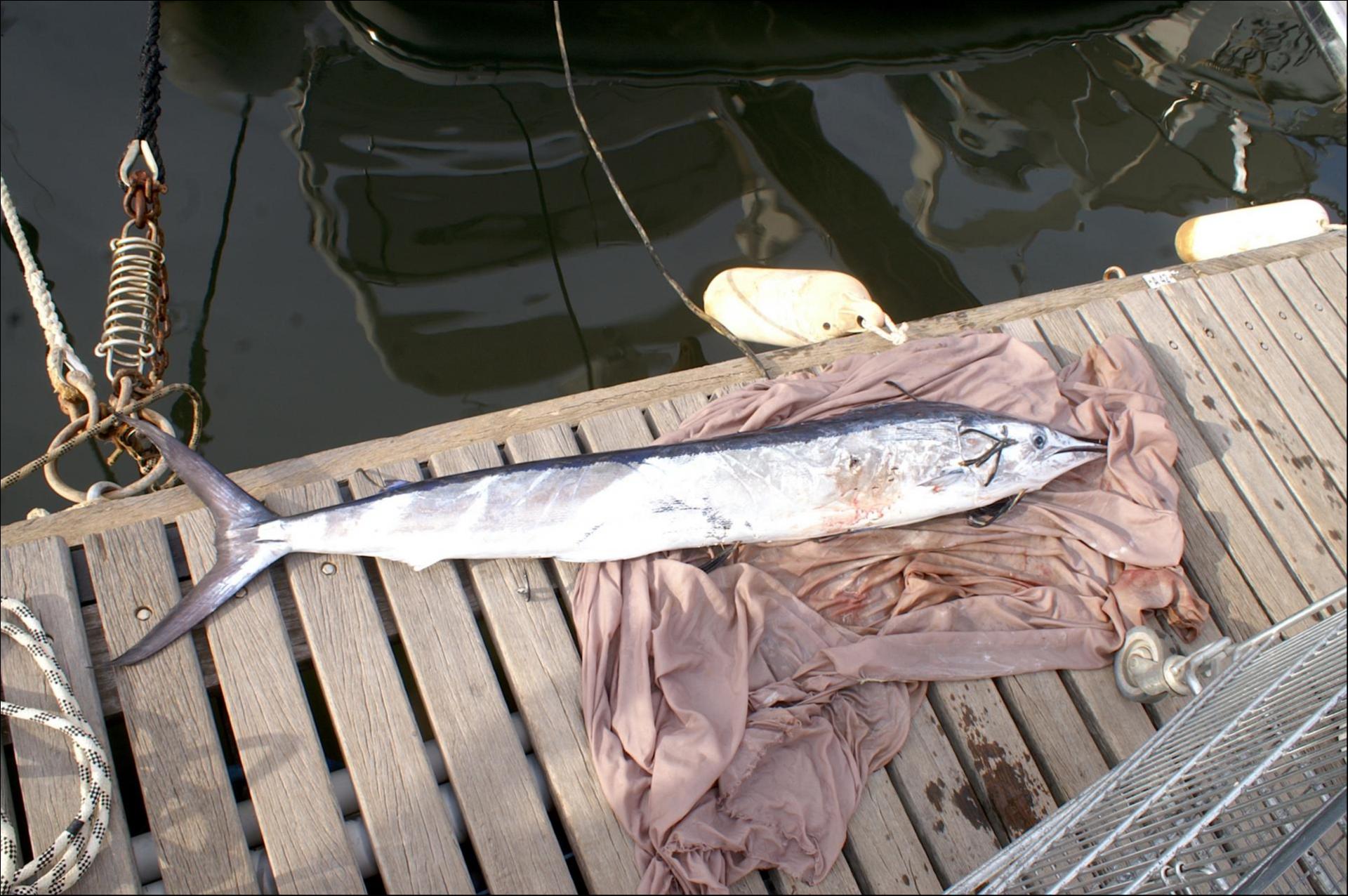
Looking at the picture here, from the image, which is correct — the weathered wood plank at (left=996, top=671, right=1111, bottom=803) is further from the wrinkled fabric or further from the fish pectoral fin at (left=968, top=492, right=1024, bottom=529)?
the fish pectoral fin at (left=968, top=492, right=1024, bottom=529)

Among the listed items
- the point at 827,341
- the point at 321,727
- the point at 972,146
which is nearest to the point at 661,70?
the point at 972,146

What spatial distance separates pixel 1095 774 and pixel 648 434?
74.0 inches

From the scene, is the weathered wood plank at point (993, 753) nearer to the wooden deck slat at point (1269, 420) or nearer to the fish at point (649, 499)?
the fish at point (649, 499)

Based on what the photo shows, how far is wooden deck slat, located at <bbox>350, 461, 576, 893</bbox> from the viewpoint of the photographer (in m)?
2.19

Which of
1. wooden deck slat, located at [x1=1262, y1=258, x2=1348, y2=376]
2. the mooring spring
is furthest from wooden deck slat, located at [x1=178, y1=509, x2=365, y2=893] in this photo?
wooden deck slat, located at [x1=1262, y1=258, x2=1348, y2=376]

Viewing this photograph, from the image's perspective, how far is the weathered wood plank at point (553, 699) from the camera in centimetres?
221

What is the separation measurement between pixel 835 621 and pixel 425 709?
54.5 inches

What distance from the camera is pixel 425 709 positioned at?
2.64 meters

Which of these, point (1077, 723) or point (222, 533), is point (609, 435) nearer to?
point (222, 533)

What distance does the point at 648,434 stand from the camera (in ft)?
10.2

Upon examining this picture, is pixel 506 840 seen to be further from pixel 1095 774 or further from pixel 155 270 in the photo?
pixel 155 270

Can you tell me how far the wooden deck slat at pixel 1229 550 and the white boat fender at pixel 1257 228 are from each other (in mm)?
1555

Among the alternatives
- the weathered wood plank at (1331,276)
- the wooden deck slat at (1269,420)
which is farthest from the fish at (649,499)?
the weathered wood plank at (1331,276)

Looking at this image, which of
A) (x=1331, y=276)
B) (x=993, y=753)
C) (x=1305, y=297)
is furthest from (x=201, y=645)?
(x=1331, y=276)
